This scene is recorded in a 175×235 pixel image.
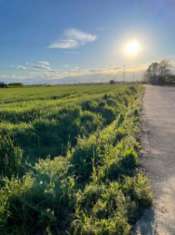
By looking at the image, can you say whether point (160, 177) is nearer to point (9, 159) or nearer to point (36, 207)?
point (36, 207)

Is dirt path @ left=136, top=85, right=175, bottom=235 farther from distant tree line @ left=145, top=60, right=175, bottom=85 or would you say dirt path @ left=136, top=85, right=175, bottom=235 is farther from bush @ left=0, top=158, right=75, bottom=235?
distant tree line @ left=145, top=60, right=175, bottom=85

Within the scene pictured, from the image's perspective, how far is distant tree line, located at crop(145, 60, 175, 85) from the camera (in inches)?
3258

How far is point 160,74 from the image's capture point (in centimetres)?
9331

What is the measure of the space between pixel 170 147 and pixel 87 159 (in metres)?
2.91

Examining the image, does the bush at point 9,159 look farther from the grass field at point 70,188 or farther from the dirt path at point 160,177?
the dirt path at point 160,177

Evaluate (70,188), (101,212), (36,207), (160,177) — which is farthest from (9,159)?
(160,177)

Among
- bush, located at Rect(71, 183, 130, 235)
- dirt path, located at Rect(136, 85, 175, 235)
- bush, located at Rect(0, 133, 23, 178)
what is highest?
bush, located at Rect(0, 133, 23, 178)

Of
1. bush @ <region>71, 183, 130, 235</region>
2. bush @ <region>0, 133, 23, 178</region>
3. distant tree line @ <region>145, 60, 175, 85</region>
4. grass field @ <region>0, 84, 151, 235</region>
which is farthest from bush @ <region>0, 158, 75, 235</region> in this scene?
distant tree line @ <region>145, 60, 175, 85</region>

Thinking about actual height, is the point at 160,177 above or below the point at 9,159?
below

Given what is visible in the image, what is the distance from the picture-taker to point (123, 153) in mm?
5379

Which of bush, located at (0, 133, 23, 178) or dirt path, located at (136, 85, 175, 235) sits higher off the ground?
bush, located at (0, 133, 23, 178)

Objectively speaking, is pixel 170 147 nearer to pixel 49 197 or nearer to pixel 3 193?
pixel 49 197

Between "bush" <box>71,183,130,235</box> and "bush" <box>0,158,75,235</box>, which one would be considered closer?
"bush" <box>71,183,130,235</box>

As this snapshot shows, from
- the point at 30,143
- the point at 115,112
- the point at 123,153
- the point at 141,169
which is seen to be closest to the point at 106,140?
the point at 123,153
